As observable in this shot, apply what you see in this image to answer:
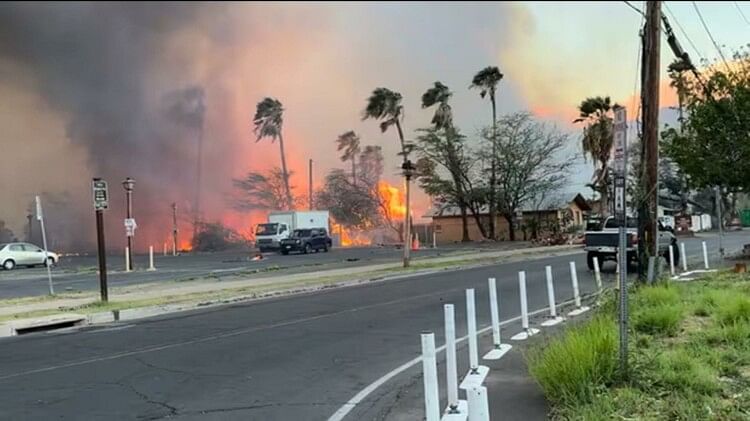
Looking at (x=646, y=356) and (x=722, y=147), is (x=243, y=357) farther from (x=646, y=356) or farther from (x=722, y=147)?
(x=722, y=147)

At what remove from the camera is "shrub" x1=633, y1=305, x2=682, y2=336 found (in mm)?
8391

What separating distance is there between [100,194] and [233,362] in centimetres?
896

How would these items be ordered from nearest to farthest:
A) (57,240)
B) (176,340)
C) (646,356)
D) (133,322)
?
1. (646,356)
2. (176,340)
3. (133,322)
4. (57,240)

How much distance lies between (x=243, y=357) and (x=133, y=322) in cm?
512

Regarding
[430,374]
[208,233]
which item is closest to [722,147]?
[430,374]

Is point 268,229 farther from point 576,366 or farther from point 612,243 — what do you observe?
point 576,366

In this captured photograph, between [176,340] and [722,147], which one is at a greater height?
[722,147]

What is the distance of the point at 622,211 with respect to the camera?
5.92 metres

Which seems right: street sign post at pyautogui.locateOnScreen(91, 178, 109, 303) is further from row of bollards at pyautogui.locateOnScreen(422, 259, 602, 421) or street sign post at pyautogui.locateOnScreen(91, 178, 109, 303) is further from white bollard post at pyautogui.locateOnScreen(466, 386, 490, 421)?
white bollard post at pyautogui.locateOnScreen(466, 386, 490, 421)

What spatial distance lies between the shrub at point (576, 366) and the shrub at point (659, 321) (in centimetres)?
228

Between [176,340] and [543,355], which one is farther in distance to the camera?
[176,340]

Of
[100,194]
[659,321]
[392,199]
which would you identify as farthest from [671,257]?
[392,199]

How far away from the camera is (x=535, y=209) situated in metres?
52.5

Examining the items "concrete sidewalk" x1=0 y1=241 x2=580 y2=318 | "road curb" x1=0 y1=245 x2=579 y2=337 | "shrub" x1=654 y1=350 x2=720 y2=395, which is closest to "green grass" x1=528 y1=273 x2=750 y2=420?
"shrub" x1=654 y1=350 x2=720 y2=395
